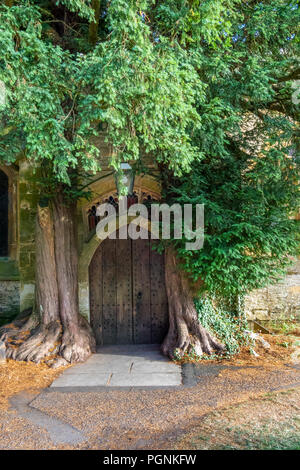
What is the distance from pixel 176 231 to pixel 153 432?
275cm

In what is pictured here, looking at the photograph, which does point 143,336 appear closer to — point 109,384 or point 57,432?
point 109,384

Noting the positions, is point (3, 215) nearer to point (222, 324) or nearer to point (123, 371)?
point (123, 371)

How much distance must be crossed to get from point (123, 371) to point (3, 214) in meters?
4.66

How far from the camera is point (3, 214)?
312 inches

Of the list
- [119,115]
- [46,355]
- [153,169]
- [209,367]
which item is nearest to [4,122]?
[119,115]

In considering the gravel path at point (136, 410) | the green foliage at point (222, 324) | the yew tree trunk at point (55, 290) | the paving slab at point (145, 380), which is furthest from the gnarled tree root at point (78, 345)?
the green foliage at point (222, 324)

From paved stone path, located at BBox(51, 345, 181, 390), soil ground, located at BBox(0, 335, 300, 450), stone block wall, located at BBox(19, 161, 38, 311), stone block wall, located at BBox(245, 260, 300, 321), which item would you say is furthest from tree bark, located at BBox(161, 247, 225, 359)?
stone block wall, located at BBox(19, 161, 38, 311)

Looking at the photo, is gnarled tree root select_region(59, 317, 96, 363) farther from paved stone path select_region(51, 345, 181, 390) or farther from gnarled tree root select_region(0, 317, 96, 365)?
paved stone path select_region(51, 345, 181, 390)

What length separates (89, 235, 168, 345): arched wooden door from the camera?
263 inches

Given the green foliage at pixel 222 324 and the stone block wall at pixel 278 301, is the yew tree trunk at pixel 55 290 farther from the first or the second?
the stone block wall at pixel 278 301

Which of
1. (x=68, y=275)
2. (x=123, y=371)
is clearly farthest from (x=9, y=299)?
(x=123, y=371)

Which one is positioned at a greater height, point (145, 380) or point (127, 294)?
point (127, 294)

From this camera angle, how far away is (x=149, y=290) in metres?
6.73

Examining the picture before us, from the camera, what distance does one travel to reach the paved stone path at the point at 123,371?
15.2ft
